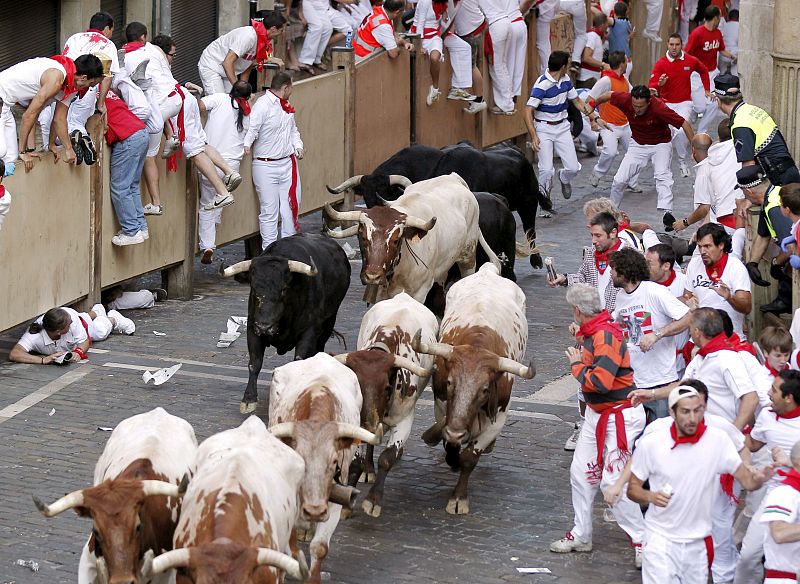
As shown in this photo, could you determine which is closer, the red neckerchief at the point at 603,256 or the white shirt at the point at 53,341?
the red neckerchief at the point at 603,256

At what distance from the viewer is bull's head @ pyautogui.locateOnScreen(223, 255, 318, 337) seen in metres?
12.9

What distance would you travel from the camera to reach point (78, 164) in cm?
1504

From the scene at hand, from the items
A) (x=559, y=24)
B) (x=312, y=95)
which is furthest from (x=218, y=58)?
(x=559, y=24)

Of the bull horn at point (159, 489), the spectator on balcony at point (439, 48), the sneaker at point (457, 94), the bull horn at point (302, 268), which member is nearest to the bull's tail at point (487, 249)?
the bull horn at point (302, 268)

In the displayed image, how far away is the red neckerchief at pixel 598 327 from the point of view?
994 cm

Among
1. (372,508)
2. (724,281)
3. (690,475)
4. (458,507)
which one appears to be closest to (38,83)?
(372,508)

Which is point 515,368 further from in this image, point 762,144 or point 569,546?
point 762,144

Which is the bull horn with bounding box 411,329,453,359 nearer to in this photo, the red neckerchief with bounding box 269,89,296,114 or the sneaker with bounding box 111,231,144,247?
the sneaker with bounding box 111,231,144,247

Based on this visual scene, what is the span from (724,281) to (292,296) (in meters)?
3.76

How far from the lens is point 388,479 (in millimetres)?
11656

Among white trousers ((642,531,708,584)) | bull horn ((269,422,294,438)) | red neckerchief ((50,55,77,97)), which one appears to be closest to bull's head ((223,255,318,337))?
red neckerchief ((50,55,77,97))

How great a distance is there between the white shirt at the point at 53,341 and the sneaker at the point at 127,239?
141cm

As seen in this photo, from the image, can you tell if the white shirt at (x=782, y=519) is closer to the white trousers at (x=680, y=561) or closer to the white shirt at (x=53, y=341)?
the white trousers at (x=680, y=561)

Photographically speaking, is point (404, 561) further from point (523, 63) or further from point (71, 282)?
point (523, 63)
